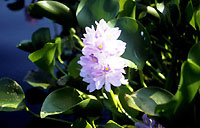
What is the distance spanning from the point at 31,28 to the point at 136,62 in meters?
0.96

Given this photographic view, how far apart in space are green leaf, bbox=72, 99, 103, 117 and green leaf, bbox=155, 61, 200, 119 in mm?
210

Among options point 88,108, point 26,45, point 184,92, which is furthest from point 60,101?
point 26,45

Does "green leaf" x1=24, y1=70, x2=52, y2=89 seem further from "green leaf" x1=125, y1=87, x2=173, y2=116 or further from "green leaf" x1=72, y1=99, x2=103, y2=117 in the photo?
"green leaf" x1=125, y1=87, x2=173, y2=116

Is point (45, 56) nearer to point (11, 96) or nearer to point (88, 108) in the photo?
point (11, 96)

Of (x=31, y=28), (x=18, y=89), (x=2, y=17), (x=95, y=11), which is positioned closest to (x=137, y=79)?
(x=95, y=11)

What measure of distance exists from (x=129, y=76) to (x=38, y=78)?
16.3 inches

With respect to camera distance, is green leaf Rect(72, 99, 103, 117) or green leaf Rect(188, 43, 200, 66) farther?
green leaf Rect(72, 99, 103, 117)

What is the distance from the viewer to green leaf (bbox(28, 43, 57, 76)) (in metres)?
0.91

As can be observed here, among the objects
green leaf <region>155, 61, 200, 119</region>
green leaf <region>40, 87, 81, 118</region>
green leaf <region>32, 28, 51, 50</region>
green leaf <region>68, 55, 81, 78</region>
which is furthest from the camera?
green leaf <region>32, 28, 51, 50</region>

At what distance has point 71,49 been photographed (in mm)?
1432

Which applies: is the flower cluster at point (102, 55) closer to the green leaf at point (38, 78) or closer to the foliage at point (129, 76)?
the foliage at point (129, 76)

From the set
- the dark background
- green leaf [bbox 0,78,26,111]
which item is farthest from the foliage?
the dark background

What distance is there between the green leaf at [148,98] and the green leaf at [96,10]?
30 centimetres

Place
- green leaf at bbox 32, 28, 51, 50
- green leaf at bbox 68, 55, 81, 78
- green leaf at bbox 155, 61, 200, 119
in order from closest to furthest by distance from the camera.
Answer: green leaf at bbox 155, 61, 200, 119
green leaf at bbox 68, 55, 81, 78
green leaf at bbox 32, 28, 51, 50
